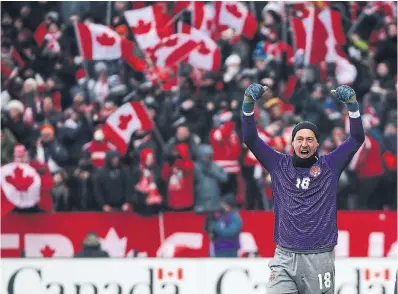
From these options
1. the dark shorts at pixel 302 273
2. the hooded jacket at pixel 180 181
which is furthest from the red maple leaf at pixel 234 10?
the dark shorts at pixel 302 273

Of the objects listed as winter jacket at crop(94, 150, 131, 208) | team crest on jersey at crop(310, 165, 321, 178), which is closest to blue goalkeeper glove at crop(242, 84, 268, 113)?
team crest on jersey at crop(310, 165, 321, 178)

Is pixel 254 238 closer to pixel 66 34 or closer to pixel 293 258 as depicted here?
pixel 66 34

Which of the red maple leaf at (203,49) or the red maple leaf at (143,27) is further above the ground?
the red maple leaf at (143,27)

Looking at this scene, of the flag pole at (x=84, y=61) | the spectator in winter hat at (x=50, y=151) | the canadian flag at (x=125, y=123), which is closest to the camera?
the spectator in winter hat at (x=50, y=151)

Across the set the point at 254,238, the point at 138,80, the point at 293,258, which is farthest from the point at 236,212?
the point at 293,258

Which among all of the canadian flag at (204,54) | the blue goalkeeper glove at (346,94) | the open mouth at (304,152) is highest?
the canadian flag at (204,54)

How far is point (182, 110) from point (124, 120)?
68 cm

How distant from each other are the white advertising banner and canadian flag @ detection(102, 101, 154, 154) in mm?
3056

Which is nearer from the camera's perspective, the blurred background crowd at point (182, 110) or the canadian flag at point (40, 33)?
the blurred background crowd at point (182, 110)

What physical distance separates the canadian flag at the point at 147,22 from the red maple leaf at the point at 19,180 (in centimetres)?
240

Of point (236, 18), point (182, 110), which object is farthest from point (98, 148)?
point (236, 18)

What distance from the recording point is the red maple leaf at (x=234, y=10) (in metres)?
12.7

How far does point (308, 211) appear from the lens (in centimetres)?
618

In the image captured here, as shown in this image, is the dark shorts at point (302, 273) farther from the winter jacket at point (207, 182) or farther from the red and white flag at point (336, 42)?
the red and white flag at point (336, 42)
